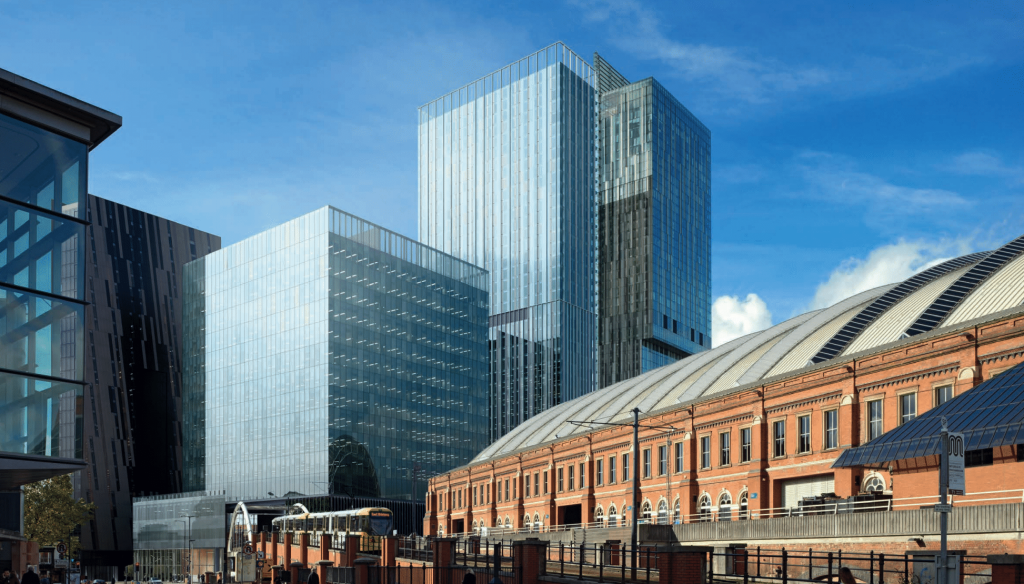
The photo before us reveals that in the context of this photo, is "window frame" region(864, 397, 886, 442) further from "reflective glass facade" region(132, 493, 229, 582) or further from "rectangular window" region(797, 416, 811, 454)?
"reflective glass facade" region(132, 493, 229, 582)

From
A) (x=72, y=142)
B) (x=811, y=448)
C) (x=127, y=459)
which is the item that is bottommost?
(x=127, y=459)

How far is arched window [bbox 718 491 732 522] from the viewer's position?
5434 cm

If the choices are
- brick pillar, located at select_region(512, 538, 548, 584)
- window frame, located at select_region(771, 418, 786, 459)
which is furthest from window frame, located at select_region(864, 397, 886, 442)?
brick pillar, located at select_region(512, 538, 548, 584)

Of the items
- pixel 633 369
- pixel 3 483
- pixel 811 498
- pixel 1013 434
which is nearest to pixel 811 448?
pixel 811 498

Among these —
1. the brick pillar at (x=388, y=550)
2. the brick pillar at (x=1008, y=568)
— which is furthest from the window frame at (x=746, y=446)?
the brick pillar at (x=1008, y=568)

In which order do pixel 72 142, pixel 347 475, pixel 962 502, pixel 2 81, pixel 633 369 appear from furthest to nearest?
pixel 633 369
pixel 347 475
pixel 962 502
pixel 72 142
pixel 2 81

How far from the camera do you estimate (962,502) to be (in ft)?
121

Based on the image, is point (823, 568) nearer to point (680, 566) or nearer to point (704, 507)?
point (680, 566)

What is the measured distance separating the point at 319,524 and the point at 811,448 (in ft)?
140

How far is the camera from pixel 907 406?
43.0 m

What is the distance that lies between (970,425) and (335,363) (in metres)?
93.3

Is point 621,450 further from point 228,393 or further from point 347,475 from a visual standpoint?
point 228,393

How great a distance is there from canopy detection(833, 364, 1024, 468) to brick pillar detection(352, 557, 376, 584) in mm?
20005

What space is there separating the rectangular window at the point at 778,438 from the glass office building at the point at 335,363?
244ft
